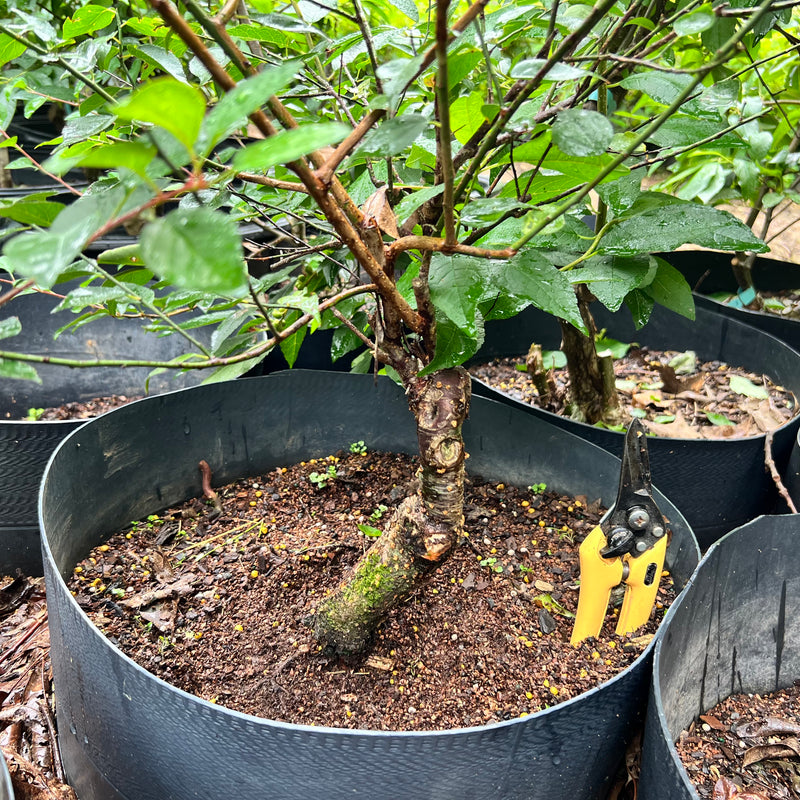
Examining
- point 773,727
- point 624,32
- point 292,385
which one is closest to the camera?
point 624,32

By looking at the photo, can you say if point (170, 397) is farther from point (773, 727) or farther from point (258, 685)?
point (773, 727)

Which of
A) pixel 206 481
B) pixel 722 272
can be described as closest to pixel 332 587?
pixel 206 481

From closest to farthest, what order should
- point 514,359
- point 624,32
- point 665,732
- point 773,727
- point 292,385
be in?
point 665,732 < point 624,32 < point 773,727 < point 292,385 < point 514,359

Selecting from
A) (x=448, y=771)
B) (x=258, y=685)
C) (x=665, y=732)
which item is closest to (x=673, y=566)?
(x=665, y=732)

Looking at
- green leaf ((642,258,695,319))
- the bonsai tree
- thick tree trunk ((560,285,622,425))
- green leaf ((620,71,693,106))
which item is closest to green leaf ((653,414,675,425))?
→ thick tree trunk ((560,285,622,425))

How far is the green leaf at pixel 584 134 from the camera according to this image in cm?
52

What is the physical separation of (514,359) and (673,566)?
38.9 inches

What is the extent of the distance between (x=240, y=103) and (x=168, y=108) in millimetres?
55

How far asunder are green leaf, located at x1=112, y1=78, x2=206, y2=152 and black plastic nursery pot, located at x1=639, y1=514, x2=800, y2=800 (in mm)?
746

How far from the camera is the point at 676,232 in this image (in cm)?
69

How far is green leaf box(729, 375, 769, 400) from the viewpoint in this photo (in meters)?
1.77

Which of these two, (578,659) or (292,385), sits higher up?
(292,385)

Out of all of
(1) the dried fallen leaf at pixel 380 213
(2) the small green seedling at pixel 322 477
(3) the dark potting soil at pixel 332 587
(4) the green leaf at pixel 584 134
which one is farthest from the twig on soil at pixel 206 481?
(4) the green leaf at pixel 584 134

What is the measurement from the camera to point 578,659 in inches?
38.6
